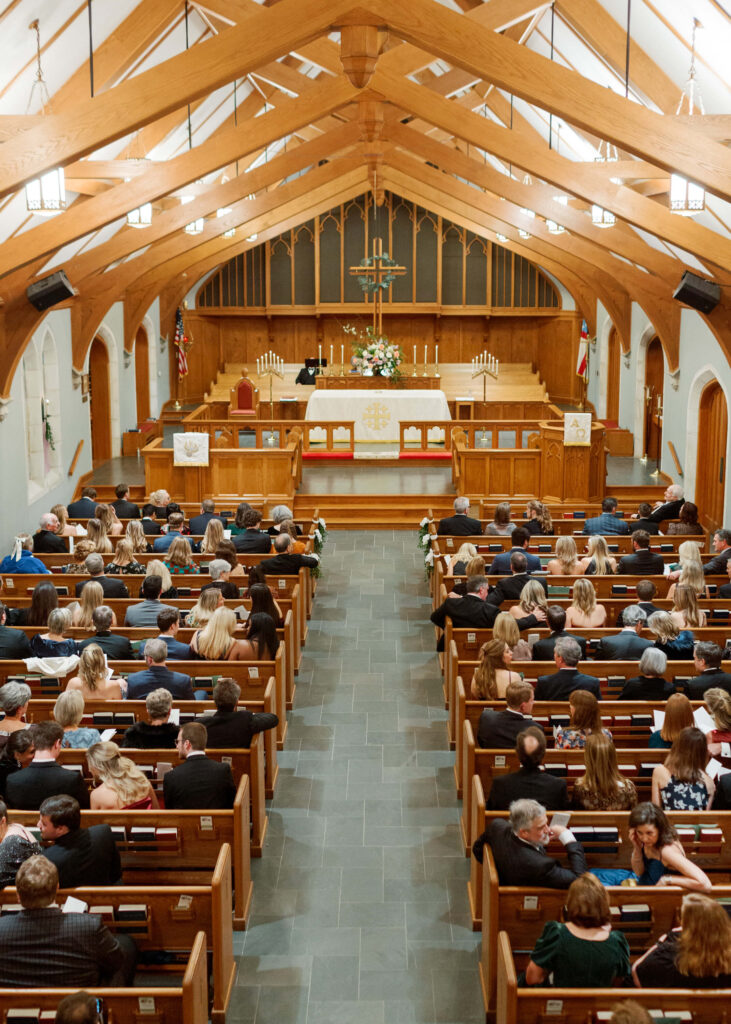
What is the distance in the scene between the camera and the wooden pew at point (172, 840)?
489cm

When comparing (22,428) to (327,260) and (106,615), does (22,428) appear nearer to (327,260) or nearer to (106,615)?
(106,615)

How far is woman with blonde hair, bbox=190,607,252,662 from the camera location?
6.97 metres

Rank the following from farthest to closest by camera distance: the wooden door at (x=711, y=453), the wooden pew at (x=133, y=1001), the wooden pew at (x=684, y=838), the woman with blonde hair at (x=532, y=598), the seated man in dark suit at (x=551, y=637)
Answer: the wooden door at (x=711, y=453), the woman with blonde hair at (x=532, y=598), the seated man in dark suit at (x=551, y=637), the wooden pew at (x=684, y=838), the wooden pew at (x=133, y=1001)

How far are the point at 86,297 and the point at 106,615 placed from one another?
1002 cm

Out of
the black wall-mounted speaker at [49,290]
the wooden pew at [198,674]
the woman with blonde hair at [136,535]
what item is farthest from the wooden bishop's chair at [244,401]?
the wooden pew at [198,674]

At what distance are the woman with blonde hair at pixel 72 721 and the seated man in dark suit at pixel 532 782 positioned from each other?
7.03ft

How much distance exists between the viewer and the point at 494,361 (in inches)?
898

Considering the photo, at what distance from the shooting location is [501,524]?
10336mm

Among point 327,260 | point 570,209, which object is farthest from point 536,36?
point 327,260

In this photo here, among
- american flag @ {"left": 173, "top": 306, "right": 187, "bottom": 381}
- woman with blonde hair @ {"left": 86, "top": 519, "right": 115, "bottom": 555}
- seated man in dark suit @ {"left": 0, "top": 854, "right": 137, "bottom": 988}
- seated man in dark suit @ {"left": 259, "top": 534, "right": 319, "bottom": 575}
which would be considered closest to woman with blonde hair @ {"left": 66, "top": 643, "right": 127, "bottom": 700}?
seated man in dark suit @ {"left": 0, "top": 854, "right": 137, "bottom": 988}

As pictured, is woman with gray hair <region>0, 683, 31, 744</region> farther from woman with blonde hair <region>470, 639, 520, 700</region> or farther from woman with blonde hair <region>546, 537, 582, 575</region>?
woman with blonde hair <region>546, 537, 582, 575</region>

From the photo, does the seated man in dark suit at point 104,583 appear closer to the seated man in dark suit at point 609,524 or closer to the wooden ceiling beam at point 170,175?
the wooden ceiling beam at point 170,175

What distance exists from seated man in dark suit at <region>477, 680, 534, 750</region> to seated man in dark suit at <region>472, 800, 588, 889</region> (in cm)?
101

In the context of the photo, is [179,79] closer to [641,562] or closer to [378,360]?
[641,562]
